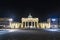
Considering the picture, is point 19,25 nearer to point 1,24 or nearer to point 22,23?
point 22,23

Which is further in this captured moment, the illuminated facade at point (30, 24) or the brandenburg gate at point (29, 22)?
the brandenburg gate at point (29, 22)

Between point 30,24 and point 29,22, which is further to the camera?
point 29,22

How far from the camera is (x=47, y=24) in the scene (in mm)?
85688

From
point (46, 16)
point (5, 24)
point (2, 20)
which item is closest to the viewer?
point (5, 24)

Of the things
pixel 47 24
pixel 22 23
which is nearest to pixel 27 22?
pixel 22 23

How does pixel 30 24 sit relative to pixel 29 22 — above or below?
below

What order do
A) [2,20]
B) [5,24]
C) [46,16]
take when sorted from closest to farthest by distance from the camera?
[5,24], [2,20], [46,16]

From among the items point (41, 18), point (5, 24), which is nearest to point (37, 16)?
point (41, 18)

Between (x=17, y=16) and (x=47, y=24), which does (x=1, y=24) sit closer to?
(x=17, y=16)

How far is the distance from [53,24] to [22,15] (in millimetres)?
21750

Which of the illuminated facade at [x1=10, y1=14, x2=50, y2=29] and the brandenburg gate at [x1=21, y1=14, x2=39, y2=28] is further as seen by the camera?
the brandenburg gate at [x1=21, y1=14, x2=39, y2=28]

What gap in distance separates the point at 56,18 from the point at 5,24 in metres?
27.5

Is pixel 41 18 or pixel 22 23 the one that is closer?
pixel 22 23

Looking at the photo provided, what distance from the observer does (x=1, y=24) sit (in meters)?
86.0
